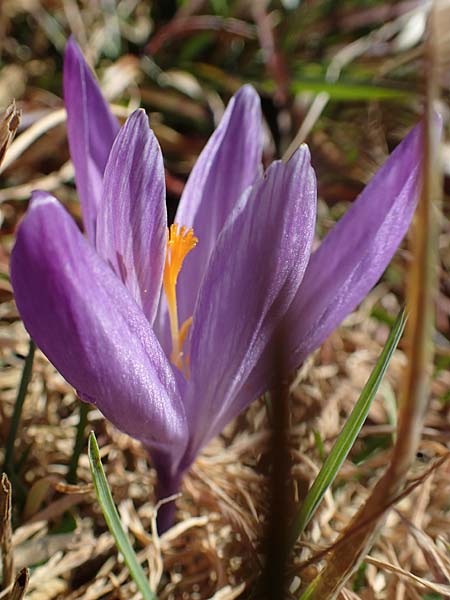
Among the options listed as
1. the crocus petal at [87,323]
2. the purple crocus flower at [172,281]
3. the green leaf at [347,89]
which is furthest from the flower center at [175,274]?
the green leaf at [347,89]

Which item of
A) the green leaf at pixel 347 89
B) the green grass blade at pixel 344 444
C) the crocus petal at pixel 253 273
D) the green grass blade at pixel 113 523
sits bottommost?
the green grass blade at pixel 113 523

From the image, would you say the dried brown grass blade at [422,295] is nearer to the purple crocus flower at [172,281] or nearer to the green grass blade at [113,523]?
the purple crocus flower at [172,281]

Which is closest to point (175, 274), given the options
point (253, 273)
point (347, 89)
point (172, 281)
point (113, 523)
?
point (172, 281)

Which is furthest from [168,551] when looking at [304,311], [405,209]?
[405,209]

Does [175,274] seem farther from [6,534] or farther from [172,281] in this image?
[6,534]

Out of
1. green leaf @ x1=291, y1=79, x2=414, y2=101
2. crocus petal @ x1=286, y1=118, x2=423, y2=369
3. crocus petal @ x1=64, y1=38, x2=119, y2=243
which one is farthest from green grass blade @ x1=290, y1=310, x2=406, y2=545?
green leaf @ x1=291, y1=79, x2=414, y2=101

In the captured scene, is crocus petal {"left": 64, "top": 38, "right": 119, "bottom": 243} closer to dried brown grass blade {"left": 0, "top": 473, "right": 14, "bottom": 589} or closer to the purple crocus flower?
the purple crocus flower

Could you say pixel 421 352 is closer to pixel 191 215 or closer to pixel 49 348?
pixel 49 348

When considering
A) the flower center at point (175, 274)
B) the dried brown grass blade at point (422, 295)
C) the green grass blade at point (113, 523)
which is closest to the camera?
the dried brown grass blade at point (422, 295)
